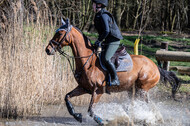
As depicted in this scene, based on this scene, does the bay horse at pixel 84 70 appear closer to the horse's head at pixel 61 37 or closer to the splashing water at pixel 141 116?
the horse's head at pixel 61 37

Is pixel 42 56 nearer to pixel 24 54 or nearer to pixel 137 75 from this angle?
pixel 24 54

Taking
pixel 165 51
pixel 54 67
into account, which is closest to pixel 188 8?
pixel 165 51

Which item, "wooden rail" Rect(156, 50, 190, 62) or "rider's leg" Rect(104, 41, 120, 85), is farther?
"wooden rail" Rect(156, 50, 190, 62)

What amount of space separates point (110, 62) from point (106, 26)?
2.16 feet

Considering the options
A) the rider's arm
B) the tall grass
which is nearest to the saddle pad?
the rider's arm

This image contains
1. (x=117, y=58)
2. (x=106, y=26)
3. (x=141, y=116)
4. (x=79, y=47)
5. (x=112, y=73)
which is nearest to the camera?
(x=106, y=26)

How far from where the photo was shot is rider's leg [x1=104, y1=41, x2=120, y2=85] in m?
5.32

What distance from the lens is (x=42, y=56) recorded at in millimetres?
6613

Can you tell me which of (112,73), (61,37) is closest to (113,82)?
(112,73)

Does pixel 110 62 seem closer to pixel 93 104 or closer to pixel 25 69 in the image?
pixel 93 104

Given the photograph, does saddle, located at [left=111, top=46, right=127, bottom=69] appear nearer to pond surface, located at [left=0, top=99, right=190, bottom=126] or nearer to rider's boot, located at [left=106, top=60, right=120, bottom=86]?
rider's boot, located at [left=106, top=60, right=120, bottom=86]

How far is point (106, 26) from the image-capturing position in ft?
16.8

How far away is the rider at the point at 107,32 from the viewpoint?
16.9 feet

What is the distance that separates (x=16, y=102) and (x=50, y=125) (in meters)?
0.86
